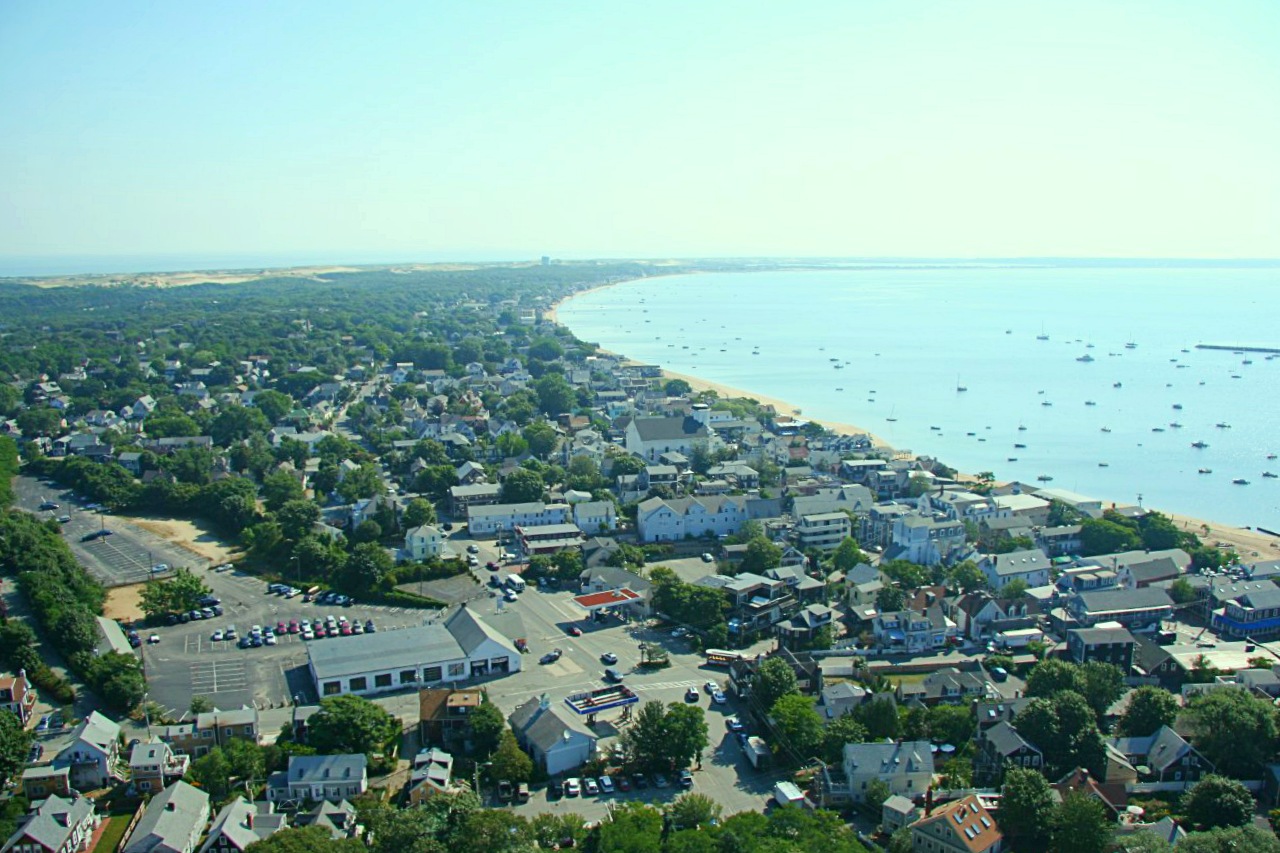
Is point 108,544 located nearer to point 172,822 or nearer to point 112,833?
point 112,833

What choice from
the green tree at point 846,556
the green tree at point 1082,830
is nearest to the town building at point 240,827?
the green tree at point 1082,830

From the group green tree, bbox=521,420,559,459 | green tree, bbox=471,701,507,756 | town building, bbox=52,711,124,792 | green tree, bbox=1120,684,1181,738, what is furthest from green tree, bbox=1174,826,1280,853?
green tree, bbox=521,420,559,459

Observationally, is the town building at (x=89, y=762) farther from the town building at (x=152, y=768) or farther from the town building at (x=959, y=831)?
the town building at (x=959, y=831)

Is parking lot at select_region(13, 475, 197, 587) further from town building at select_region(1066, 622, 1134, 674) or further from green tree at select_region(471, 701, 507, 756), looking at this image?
town building at select_region(1066, 622, 1134, 674)

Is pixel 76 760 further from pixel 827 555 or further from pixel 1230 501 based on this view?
pixel 1230 501

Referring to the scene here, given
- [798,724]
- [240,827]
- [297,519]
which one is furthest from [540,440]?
[240,827]

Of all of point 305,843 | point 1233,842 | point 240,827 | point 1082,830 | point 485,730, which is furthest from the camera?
point 485,730
